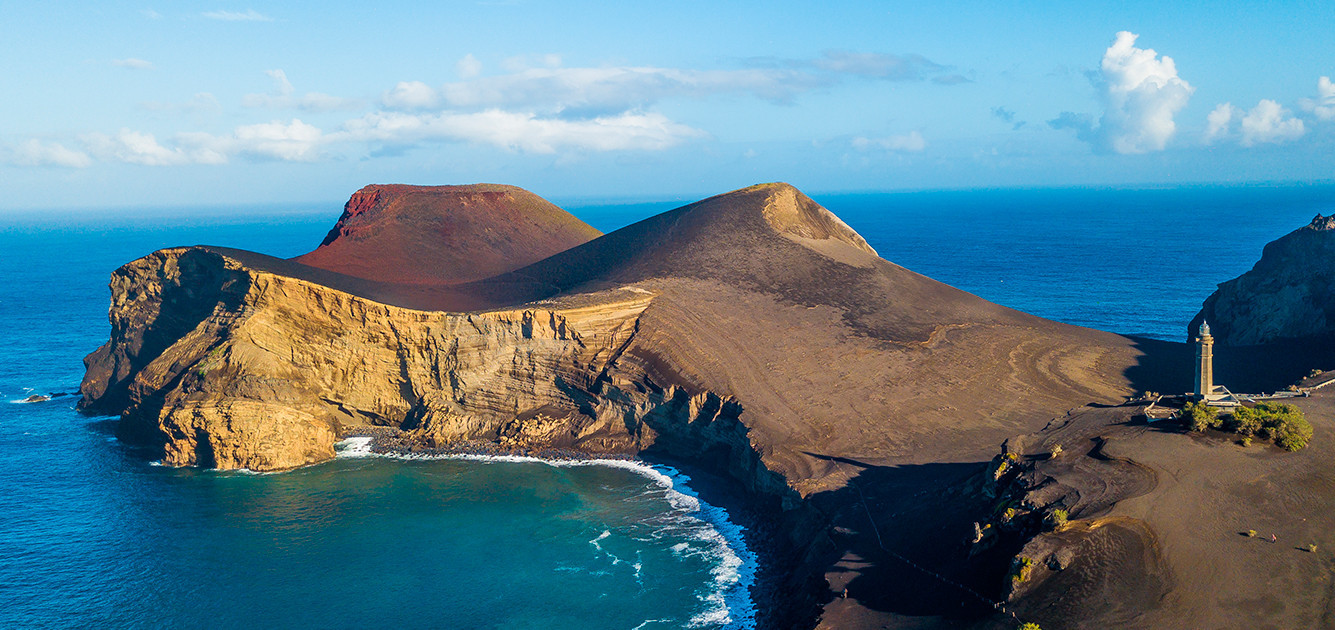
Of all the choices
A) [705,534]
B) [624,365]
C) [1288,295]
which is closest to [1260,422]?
[705,534]

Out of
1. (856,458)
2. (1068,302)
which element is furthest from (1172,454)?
(1068,302)

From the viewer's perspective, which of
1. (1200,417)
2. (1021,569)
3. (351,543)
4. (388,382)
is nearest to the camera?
(1021,569)

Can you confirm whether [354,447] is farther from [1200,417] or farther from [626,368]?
[1200,417]

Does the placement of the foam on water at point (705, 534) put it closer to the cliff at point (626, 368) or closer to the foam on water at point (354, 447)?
the foam on water at point (354, 447)

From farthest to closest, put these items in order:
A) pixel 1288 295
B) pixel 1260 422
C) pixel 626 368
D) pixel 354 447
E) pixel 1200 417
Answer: pixel 1288 295 → pixel 354 447 → pixel 626 368 → pixel 1200 417 → pixel 1260 422

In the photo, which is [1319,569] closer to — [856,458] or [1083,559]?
[1083,559]
